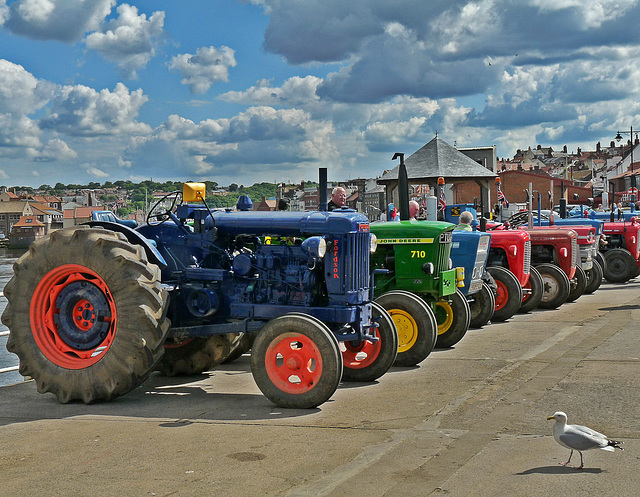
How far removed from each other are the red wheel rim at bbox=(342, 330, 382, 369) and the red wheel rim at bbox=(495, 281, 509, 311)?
5.79m

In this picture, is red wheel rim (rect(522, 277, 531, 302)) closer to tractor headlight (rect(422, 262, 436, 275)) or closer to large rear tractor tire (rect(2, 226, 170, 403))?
tractor headlight (rect(422, 262, 436, 275))

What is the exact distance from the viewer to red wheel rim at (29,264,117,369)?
779 centimetres

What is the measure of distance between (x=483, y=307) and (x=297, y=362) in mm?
6257

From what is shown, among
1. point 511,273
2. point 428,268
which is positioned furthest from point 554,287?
point 428,268

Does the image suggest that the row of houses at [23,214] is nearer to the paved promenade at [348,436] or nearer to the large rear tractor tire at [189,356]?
the large rear tractor tire at [189,356]

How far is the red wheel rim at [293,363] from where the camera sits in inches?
284

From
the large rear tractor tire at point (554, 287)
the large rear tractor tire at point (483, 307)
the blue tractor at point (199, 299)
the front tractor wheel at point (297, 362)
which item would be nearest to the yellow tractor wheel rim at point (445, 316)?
the large rear tractor tire at point (483, 307)

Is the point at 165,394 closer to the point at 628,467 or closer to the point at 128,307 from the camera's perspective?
the point at 128,307

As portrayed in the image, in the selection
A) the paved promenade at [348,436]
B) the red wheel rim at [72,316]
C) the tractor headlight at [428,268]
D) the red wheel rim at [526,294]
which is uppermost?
the tractor headlight at [428,268]

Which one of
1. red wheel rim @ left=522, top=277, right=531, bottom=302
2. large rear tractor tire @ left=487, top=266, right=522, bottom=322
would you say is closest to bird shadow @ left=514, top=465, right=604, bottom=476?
large rear tractor tire @ left=487, top=266, right=522, bottom=322

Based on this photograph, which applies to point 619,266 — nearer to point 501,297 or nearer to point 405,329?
point 501,297

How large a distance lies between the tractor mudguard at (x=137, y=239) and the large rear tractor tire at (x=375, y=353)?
1962mm

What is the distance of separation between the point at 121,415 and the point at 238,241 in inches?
83.9

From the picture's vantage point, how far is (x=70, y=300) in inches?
313
